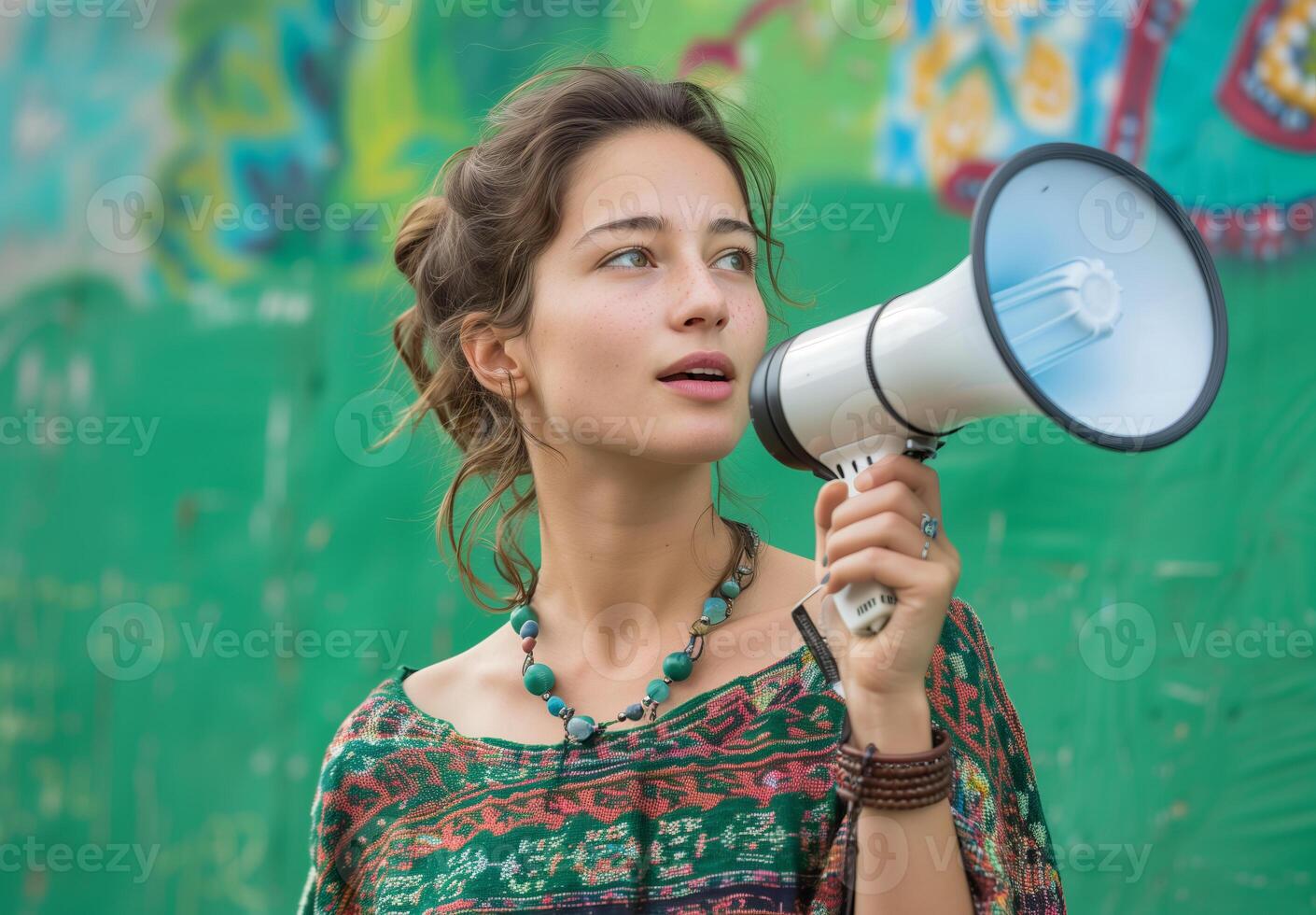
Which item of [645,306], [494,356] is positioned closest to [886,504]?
[645,306]

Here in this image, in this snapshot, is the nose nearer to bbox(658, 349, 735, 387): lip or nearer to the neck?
bbox(658, 349, 735, 387): lip

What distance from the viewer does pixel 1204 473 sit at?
286 centimetres

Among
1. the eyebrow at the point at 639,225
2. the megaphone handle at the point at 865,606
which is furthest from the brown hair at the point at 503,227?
the megaphone handle at the point at 865,606

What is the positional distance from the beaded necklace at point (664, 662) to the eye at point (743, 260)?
44 centimetres

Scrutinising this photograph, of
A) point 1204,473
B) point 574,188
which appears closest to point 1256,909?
point 1204,473

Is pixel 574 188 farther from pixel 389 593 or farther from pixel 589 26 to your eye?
pixel 389 593

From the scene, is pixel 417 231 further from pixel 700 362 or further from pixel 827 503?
pixel 827 503

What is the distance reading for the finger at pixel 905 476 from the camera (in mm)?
1600

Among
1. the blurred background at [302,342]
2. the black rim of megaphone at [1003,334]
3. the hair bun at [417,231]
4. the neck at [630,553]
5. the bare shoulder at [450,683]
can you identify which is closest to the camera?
the black rim of megaphone at [1003,334]

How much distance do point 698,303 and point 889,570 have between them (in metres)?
0.54

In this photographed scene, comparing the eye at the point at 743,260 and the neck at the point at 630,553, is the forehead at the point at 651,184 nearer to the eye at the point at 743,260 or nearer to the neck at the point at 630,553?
the eye at the point at 743,260

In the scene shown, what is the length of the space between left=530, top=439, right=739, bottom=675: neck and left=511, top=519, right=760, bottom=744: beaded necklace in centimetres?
3

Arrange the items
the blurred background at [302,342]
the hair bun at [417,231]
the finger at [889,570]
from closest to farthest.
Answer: the finger at [889,570] → the hair bun at [417,231] → the blurred background at [302,342]

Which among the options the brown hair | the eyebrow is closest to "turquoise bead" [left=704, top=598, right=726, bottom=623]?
the brown hair
